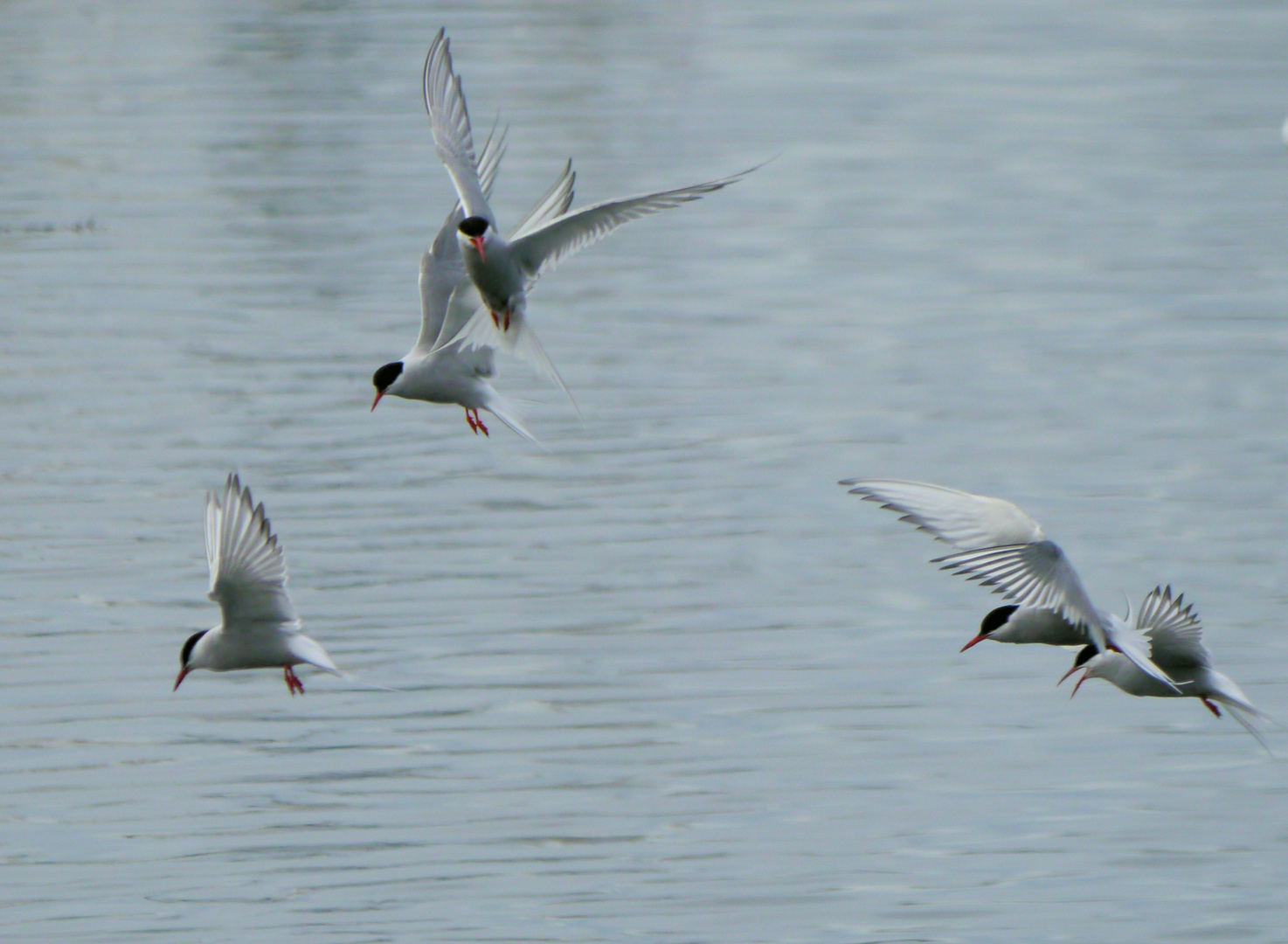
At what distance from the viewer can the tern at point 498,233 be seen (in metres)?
8.49

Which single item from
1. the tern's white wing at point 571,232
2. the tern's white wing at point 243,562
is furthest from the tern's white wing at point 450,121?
the tern's white wing at point 243,562

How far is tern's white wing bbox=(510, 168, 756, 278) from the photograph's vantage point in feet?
26.9

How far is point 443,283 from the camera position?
9.54m

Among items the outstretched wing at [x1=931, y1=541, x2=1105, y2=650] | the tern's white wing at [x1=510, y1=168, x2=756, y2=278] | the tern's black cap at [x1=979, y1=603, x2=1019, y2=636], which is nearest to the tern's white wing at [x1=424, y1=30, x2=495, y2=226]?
the tern's white wing at [x1=510, y1=168, x2=756, y2=278]

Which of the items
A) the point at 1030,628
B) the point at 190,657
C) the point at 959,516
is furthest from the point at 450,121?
the point at 1030,628

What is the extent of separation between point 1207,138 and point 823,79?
25.7 ft

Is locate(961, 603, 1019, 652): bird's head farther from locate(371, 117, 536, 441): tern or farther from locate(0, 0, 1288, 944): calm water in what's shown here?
locate(0, 0, 1288, 944): calm water

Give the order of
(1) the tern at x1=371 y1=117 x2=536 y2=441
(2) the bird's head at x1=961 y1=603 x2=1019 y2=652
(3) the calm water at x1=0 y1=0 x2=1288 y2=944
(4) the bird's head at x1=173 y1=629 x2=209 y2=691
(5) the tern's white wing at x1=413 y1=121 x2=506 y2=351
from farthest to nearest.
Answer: (3) the calm water at x1=0 y1=0 x2=1288 y2=944 < (5) the tern's white wing at x1=413 y1=121 x2=506 y2=351 < (1) the tern at x1=371 y1=117 x2=536 y2=441 < (4) the bird's head at x1=173 y1=629 x2=209 y2=691 < (2) the bird's head at x1=961 y1=603 x2=1019 y2=652

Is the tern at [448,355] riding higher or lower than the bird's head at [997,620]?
higher

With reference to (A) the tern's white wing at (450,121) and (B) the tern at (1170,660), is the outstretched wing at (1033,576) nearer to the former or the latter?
(B) the tern at (1170,660)

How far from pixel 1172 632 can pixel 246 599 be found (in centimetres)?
318

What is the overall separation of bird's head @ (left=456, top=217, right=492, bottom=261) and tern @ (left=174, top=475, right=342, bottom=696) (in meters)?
1.21

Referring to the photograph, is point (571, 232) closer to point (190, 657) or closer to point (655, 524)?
point (190, 657)

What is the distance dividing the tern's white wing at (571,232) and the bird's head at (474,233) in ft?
0.49
